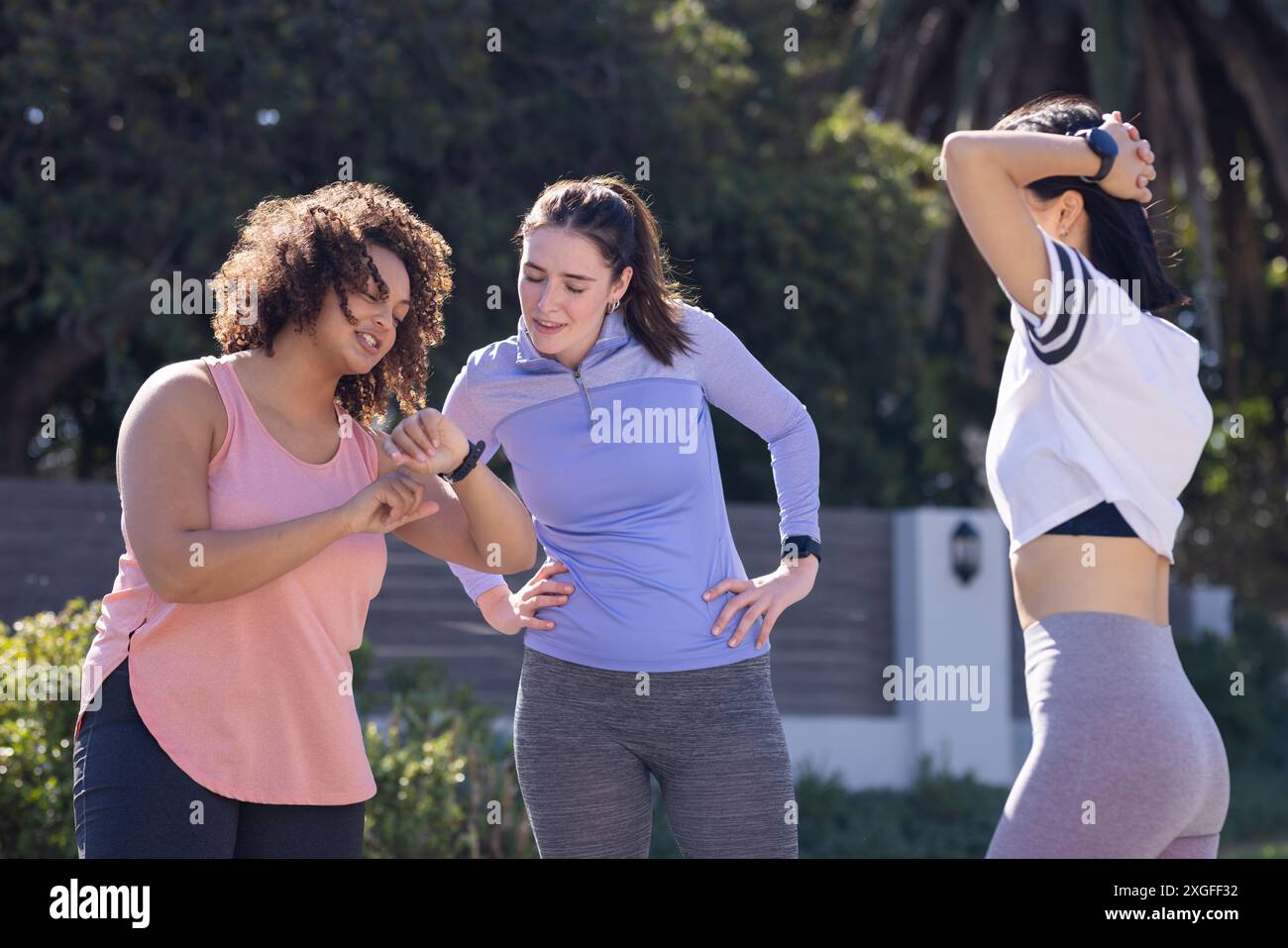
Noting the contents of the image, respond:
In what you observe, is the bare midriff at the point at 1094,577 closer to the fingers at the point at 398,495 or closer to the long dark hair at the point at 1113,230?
the long dark hair at the point at 1113,230

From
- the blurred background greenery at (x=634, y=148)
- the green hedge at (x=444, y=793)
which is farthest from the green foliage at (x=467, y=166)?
the green hedge at (x=444, y=793)

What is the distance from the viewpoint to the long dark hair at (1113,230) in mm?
2623

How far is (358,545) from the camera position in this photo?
282 centimetres

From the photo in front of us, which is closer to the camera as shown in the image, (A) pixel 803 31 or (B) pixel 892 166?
(B) pixel 892 166

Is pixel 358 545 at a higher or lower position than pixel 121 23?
lower

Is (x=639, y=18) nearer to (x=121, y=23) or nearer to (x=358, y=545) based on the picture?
(x=121, y=23)

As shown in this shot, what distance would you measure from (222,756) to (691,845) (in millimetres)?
988

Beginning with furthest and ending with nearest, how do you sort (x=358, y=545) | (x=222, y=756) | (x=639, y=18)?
(x=639, y=18)
(x=358, y=545)
(x=222, y=756)

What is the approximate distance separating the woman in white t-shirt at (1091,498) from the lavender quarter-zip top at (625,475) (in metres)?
0.77

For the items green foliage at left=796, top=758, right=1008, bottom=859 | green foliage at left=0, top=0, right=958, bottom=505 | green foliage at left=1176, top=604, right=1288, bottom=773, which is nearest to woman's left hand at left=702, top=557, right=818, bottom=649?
green foliage at left=796, top=758, right=1008, bottom=859

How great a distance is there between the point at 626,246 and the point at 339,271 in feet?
2.30

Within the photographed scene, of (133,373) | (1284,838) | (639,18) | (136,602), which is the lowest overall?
(1284,838)

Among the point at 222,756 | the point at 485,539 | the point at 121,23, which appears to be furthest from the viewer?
the point at 121,23
